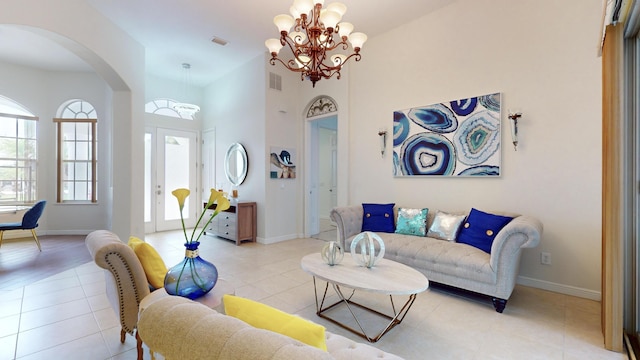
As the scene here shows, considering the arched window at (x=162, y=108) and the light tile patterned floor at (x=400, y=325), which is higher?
the arched window at (x=162, y=108)

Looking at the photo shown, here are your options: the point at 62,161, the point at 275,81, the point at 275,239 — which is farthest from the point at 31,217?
the point at 275,81

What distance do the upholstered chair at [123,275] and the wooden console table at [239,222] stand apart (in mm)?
3220

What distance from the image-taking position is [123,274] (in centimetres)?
175

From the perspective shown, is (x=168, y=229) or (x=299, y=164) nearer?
(x=299, y=164)

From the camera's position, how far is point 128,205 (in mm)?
4402

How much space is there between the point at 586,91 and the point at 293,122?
4291mm

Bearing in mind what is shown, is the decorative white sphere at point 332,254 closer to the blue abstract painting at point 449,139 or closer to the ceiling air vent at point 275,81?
the blue abstract painting at point 449,139

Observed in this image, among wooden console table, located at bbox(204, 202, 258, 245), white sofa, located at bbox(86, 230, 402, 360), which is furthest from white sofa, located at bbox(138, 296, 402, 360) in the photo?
wooden console table, located at bbox(204, 202, 258, 245)

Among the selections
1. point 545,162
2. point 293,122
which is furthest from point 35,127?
point 545,162

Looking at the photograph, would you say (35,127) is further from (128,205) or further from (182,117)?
(128,205)

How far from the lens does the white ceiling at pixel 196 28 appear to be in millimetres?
3688

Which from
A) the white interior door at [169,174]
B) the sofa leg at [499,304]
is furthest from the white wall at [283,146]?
the sofa leg at [499,304]

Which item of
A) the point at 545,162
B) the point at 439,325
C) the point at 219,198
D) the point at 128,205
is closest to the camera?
the point at 219,198

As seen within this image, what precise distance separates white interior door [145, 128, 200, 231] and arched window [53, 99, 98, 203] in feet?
3.93
